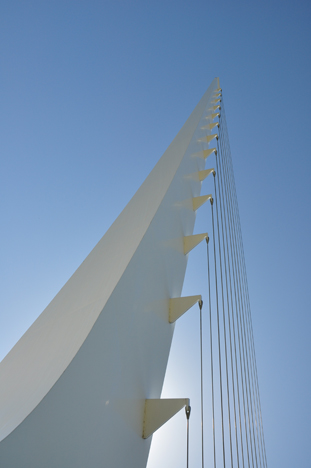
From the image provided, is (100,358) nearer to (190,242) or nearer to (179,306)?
(179,306)

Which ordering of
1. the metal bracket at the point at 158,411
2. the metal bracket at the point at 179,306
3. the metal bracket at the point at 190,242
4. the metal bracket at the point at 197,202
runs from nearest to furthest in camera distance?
the metal bracket at the point at 158,411 → the metal bracket at the point at 179,306 → the metal bracket at the point at 190,242 → the metal bracket at the point at 197,202

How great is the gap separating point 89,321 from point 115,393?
13 centimetres

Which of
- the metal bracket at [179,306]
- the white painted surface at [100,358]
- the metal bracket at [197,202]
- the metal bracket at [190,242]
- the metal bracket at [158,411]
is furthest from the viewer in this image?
the metal bracket at [197,202]

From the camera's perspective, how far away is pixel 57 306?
1.84 ft

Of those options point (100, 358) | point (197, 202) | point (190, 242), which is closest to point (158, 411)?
point (100, 358)

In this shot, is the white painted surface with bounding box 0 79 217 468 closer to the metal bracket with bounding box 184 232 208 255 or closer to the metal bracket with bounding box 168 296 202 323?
the metal bracket with bounding box 168 296 202 323

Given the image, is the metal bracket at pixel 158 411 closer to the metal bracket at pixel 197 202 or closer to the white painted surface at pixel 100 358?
the white painted surface at pixel 100 358

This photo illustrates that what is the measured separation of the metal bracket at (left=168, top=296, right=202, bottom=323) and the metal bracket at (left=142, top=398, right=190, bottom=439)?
0.24 metres

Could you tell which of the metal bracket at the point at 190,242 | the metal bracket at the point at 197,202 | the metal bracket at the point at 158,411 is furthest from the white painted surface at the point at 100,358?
the metal bracket at the point at 197,202

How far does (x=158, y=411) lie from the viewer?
631 millimetres

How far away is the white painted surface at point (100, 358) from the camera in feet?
1.04

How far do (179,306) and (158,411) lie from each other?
0.30m

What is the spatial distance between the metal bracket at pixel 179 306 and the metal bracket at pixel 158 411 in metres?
0.24

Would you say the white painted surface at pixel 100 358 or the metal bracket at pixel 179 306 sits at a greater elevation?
→ the metal bracket at pixel 179 306
